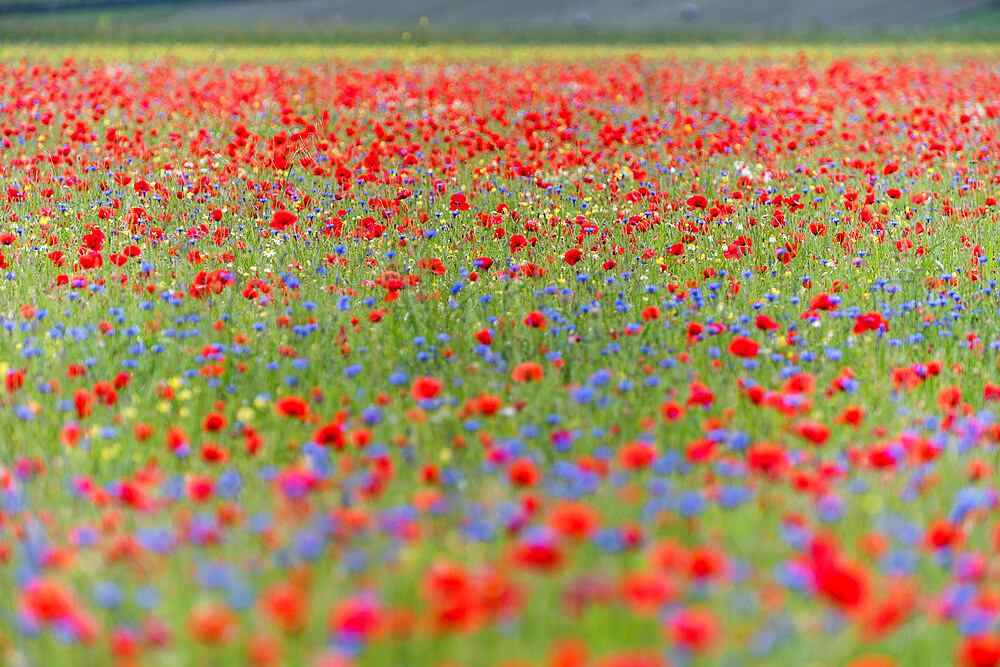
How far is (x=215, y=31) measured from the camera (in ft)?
80.1

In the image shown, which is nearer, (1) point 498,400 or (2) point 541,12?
(1) point 498,400

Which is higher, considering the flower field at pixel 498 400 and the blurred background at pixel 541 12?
the blurred background at pixel 541 12

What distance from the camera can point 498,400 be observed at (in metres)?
2.90

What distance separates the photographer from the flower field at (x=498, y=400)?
2.05 m

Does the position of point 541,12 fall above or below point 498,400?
above

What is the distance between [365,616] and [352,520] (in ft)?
1.68

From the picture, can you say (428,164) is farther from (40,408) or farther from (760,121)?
(40,408)

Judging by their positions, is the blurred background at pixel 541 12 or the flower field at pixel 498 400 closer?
the flower field at pixel 498 400

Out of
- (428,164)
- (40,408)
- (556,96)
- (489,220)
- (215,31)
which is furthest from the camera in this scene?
(215,31)

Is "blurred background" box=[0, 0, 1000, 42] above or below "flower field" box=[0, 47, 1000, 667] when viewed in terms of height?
above

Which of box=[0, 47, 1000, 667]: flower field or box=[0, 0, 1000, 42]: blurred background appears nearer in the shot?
box=[0, 47, 1000, 667]: flower field

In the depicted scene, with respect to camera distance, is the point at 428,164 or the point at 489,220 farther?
the point at 428,164

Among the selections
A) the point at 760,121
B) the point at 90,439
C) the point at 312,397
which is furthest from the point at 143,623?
the point at 760,121

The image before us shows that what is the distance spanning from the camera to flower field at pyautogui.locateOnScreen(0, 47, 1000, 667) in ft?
6.74
